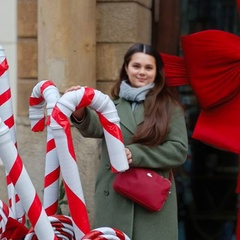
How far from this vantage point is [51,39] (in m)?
5.29

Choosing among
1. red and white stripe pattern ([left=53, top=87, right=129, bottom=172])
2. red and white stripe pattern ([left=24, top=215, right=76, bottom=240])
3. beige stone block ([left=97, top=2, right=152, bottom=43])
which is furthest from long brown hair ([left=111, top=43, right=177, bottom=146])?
beige stone block ([left=97, top=2, right=152, bottom=43])

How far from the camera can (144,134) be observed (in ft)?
11.9

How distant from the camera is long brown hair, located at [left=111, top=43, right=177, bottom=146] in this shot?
3613mm

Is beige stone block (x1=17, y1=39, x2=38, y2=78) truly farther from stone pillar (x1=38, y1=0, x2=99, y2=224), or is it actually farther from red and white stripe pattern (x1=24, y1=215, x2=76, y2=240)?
red and white stripe pattern (x1=24, y1=215, x2=76, y2=240)

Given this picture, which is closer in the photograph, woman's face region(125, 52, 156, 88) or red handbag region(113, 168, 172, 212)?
red handbag region(113, 168, 172, 212)

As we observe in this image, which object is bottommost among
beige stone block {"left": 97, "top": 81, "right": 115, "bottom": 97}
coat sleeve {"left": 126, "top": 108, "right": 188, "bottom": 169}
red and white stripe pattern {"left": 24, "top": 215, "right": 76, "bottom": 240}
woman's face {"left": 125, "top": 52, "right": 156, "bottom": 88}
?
red and white stripe pattern {"left": 24, "top": 215, "right": 76, "bottom": 240}

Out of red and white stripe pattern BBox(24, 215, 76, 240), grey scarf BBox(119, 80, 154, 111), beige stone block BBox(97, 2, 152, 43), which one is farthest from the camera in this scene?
beige stone block BBox(97, 2, 152, 43)

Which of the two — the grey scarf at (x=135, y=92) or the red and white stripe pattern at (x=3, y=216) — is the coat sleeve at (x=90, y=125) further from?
the red and white stripe pattern at (x=3, y=216)

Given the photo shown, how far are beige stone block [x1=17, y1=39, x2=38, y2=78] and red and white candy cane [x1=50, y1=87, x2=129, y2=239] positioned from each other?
2.55 metres

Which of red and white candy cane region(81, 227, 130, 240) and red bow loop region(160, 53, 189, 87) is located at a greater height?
red bow loop region(160, 53, 189, 87)

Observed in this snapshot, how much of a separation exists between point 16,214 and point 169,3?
8.72 feet

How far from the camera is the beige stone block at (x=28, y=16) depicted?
5602 millimetres

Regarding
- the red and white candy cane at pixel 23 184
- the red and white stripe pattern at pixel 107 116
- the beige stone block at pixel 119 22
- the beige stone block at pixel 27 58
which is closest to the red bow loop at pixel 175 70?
the red and white stripe pattern at pixel 107 116

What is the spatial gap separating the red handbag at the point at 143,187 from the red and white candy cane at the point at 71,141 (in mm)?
404
